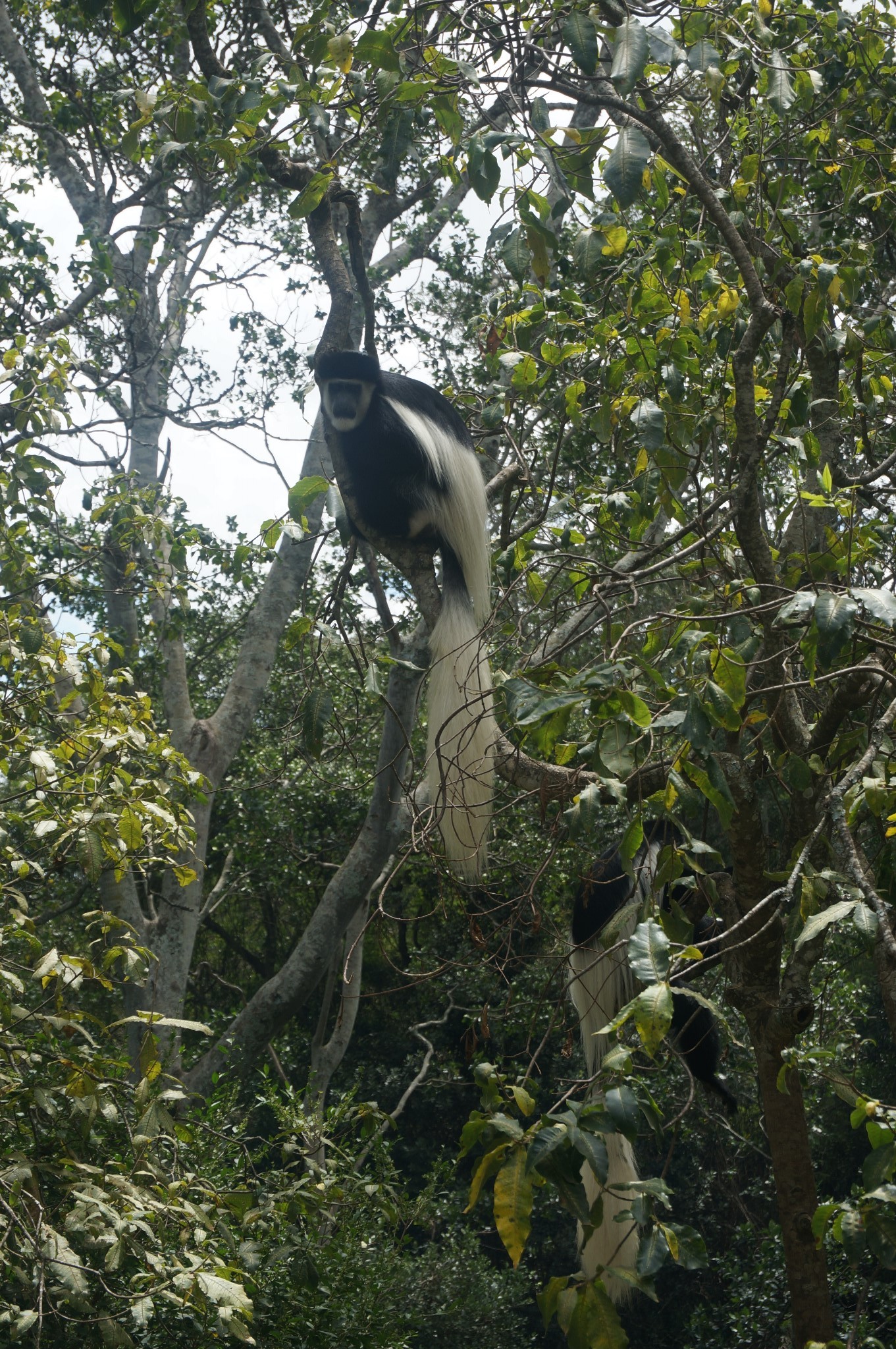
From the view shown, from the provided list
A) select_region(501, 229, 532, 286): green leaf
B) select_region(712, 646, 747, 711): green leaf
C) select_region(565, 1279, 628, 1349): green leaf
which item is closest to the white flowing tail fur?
select_region(712, 646, 747, 711): green leaf

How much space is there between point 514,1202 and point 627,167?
3.42 ft

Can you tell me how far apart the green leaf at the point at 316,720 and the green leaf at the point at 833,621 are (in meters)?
0.83

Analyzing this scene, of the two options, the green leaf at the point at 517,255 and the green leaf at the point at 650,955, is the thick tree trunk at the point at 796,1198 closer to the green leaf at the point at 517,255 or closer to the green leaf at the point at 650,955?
the green leaf at the point at 650,955

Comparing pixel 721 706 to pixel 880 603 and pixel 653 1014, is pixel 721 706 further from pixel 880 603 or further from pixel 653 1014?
pixel 653 1014

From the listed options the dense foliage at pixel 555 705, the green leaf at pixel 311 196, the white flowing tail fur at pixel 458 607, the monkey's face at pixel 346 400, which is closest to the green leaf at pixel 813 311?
the dense foliage at pixel 555 705

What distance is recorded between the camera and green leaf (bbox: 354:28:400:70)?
4.37 feet

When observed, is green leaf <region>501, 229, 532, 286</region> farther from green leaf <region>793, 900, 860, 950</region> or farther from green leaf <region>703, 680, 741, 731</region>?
green leaf <region>793, 900, 860, 950</region>

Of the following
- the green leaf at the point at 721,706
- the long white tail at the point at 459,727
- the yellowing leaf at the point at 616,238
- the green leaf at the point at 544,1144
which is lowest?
the green leaf at the point at 544,1144

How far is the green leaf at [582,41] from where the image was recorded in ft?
4.03

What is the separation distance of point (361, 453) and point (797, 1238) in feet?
7.76

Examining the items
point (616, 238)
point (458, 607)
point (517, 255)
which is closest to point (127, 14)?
point (517, 255)

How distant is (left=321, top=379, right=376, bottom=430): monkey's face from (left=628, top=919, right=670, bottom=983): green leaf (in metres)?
2.37

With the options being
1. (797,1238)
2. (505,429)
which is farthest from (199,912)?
(797,1238)

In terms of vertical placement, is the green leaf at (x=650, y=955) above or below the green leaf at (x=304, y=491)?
below
